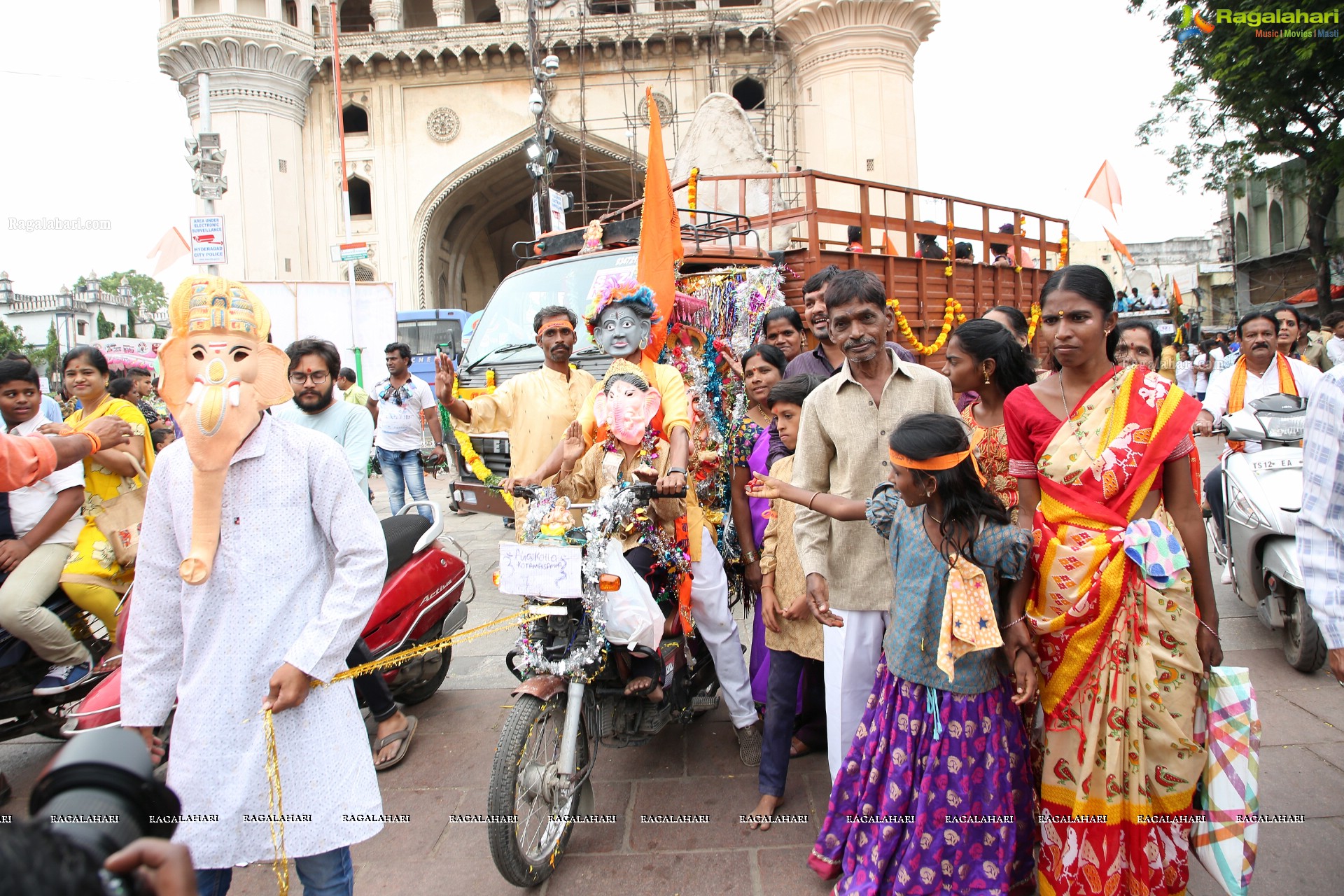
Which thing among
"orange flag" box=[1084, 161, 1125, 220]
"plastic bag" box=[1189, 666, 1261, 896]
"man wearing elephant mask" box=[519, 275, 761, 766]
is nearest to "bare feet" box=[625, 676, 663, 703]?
"man wearing elephant mask" box=[519, 275, 761, 766]

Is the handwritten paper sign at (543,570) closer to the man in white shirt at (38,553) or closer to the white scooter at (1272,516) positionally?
the man in white shirt at (38,553)

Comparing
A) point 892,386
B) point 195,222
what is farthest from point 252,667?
point 195,222

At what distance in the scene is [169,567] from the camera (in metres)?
1.92

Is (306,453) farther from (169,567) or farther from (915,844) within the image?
(915,844)

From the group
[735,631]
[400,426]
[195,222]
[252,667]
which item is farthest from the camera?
[195,222]

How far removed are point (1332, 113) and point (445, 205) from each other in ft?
66.5

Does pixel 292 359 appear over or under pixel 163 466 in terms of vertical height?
over

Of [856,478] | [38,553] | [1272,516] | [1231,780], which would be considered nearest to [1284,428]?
[1272,516]

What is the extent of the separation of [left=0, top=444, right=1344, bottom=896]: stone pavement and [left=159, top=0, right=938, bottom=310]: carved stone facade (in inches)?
706

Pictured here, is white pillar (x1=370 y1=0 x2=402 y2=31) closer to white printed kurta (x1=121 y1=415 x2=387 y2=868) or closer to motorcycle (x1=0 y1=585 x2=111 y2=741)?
motorcycle (x1=0 y1=585 x2=111 y2=741)

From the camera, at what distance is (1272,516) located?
12.5ft

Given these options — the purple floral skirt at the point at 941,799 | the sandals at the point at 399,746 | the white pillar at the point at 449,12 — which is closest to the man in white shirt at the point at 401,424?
the sandals at the point at 399,746

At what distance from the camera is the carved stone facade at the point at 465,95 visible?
19.2 metres

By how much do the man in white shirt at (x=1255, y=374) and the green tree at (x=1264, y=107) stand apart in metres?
10.8
